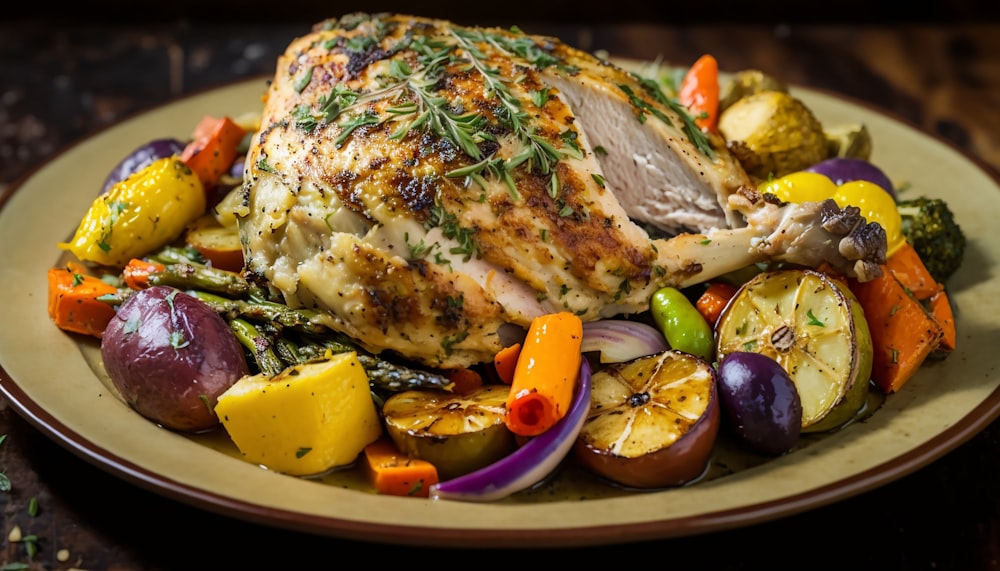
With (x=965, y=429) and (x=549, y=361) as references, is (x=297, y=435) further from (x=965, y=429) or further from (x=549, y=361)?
(x=965, y=429)

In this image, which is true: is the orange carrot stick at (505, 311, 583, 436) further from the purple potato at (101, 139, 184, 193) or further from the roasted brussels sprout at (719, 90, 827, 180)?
the purple potato at (101, 139, 184, 193)

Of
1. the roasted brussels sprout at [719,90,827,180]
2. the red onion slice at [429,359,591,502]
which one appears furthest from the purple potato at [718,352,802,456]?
the roasted brussels sprout at [719,90,827,180]

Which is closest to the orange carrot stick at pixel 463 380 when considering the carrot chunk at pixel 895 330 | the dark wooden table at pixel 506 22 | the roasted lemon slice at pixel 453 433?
the roasted lemon slice at pixel 453 433

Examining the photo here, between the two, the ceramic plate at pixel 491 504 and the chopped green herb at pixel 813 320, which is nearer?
the ceramic plate at pixel 491 504

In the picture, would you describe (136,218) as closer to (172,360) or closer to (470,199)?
(172,360)

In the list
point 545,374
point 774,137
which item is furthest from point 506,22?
point 545,374

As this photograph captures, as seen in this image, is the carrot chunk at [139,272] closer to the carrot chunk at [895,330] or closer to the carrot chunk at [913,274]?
the carrot chunk at [895,330]
